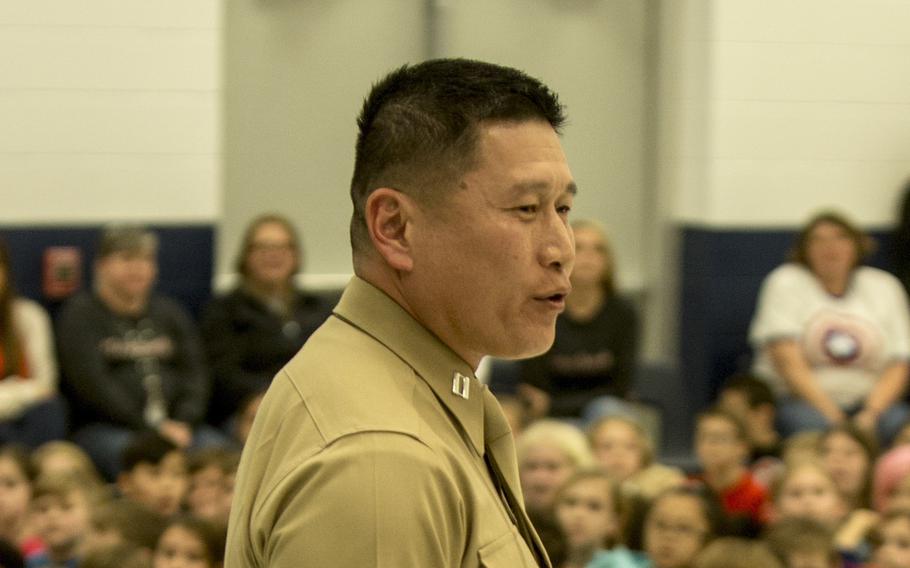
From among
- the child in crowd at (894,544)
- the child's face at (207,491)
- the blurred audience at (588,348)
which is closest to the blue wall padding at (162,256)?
the blurred audience at (588,348)

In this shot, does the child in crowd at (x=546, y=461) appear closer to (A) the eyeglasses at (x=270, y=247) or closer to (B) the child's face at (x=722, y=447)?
(B) the child's face at (x=722, y=447)

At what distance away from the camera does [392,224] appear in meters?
1.34

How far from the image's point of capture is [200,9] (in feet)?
20.2

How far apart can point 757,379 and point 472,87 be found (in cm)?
482

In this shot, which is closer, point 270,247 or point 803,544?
point 803,544

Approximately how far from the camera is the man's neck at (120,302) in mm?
5680

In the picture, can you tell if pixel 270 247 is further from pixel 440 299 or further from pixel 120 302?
pixel 440 299

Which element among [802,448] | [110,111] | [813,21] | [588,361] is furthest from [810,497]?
[110,111]

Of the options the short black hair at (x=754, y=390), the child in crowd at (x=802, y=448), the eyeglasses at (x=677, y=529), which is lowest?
the eyeglasses at (x=677, y=529)

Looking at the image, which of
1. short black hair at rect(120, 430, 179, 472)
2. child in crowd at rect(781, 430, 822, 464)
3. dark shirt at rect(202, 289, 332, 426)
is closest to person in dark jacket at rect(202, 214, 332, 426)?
dark shirt at rect(202, 289, 332, 426)

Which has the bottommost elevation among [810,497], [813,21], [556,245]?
[810,497]

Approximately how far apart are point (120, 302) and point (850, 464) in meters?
2.69

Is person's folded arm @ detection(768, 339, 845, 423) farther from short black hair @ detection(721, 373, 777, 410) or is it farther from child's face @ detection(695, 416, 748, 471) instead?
child's face @ detection(695, 416, 748, 471)

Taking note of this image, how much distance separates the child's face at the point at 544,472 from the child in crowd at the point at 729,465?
582 millimetres
